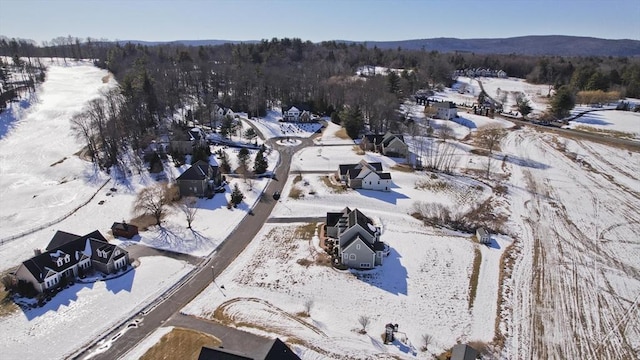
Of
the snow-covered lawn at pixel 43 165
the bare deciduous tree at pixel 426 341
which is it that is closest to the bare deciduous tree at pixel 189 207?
the snow-covered lawn at pixel 43 165

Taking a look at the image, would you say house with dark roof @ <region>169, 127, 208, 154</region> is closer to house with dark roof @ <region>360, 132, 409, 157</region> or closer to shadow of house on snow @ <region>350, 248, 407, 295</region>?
house with dark roof @ <region>360, 132, 409, 157</region>

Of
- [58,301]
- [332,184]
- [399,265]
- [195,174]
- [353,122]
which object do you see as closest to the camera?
[58,301]

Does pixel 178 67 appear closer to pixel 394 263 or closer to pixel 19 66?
pixel 19 66

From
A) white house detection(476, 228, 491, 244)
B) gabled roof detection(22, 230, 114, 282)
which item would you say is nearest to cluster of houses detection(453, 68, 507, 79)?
white house detection(476, 228, 491, 244)

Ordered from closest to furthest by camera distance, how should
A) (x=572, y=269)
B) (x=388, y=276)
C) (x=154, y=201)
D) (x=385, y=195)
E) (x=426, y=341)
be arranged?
(x=426, y=341), (x=388, y=276), (x=572, y=269), (x=154, y=201), (x=385, y=195)

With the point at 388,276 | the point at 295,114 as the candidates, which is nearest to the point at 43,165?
the point at 295,114

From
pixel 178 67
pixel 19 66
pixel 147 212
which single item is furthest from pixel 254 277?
pixel 19 66

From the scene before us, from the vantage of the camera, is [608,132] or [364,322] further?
[608,132]

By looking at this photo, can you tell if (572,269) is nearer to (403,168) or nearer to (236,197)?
(403,168)

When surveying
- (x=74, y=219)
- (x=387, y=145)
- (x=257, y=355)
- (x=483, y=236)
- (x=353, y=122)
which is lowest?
(x=74, y=219)
